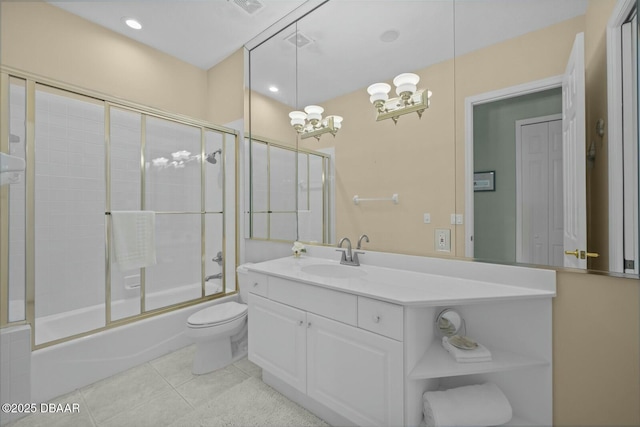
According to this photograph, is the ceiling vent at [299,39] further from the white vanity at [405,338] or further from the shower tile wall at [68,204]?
the white vanity at [405,338]

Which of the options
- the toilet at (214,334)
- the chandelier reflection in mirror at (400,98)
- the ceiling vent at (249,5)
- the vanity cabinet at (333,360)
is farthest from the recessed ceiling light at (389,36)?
the toilet at (214,334)

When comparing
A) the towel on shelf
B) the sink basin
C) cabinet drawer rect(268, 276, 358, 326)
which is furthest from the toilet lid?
the towel on shelf

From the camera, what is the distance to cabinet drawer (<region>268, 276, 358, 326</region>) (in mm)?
1308

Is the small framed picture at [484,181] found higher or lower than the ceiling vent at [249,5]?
lower

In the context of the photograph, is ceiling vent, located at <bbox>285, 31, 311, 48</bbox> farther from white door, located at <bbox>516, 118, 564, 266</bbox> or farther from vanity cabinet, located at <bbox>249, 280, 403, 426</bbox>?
vanity cabinet, located at <bbox>249, 280, 403, 426</bbox>

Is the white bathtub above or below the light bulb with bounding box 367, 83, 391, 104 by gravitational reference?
below

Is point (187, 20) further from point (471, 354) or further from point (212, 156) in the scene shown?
point (471, 354)

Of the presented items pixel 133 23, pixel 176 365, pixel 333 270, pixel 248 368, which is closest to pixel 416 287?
pixel 333 270

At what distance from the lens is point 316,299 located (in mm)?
1432

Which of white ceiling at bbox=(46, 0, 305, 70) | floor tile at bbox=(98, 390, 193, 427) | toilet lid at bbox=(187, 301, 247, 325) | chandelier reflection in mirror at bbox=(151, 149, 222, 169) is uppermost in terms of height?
white ceiling at bbox=(46, 0, 305, 70)

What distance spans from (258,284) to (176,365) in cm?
103

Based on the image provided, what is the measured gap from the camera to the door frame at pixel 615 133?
3.46 ft

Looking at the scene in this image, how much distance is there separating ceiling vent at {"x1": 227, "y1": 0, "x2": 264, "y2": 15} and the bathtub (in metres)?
2.64

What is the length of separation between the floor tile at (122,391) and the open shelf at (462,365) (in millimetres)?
1649
